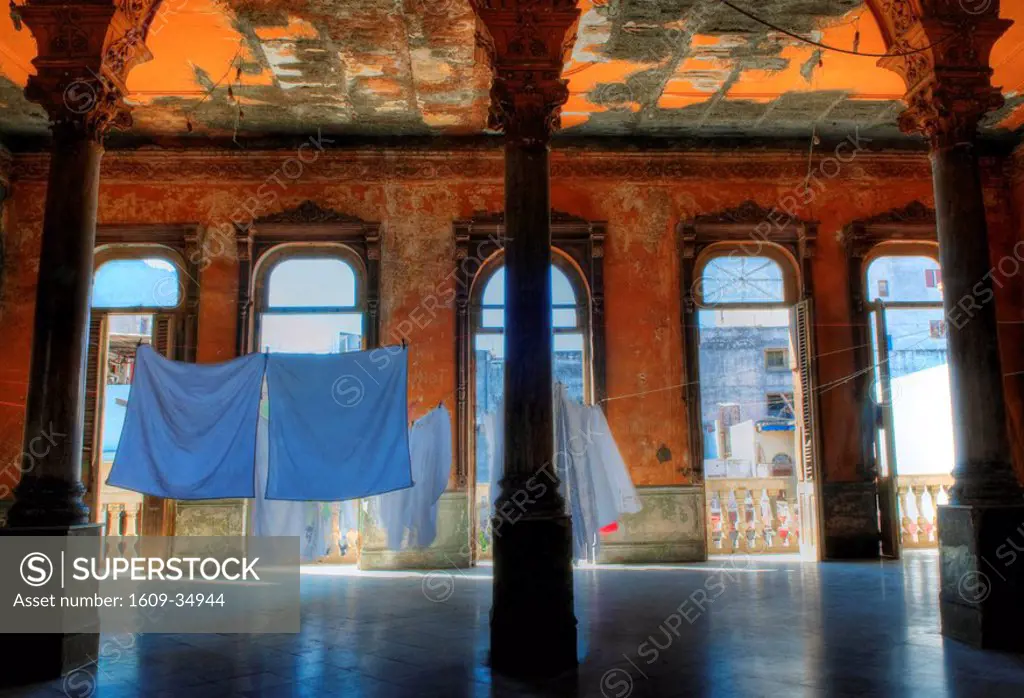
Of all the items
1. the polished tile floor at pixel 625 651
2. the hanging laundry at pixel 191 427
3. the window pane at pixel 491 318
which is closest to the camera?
the polished tile floor at pixel 625 651

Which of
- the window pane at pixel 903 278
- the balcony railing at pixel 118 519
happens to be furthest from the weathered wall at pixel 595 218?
the balcony railing at pixel 118 519

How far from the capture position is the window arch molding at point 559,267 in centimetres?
1017

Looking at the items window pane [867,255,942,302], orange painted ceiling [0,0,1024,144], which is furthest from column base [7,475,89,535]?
window pane [867,255,942,302]

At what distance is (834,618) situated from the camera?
6109 millimetres

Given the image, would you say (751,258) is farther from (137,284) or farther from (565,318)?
(137,284)

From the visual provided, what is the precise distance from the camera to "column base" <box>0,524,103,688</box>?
15.1ft

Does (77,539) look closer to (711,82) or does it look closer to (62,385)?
(62,385)

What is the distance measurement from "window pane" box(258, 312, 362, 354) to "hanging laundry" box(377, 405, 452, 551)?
2.48 m

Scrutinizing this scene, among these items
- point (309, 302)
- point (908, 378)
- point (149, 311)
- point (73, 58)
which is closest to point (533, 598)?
point (73, 58)

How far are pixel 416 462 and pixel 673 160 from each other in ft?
17.9

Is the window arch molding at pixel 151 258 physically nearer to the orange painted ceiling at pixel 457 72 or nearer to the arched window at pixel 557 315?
the orange painted ceiling at pixel 457 72

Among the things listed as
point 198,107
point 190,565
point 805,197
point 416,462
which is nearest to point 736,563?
point 416,462

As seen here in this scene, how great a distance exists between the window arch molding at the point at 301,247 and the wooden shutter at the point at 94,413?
1.75 m

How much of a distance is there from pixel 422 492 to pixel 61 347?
383 cm
